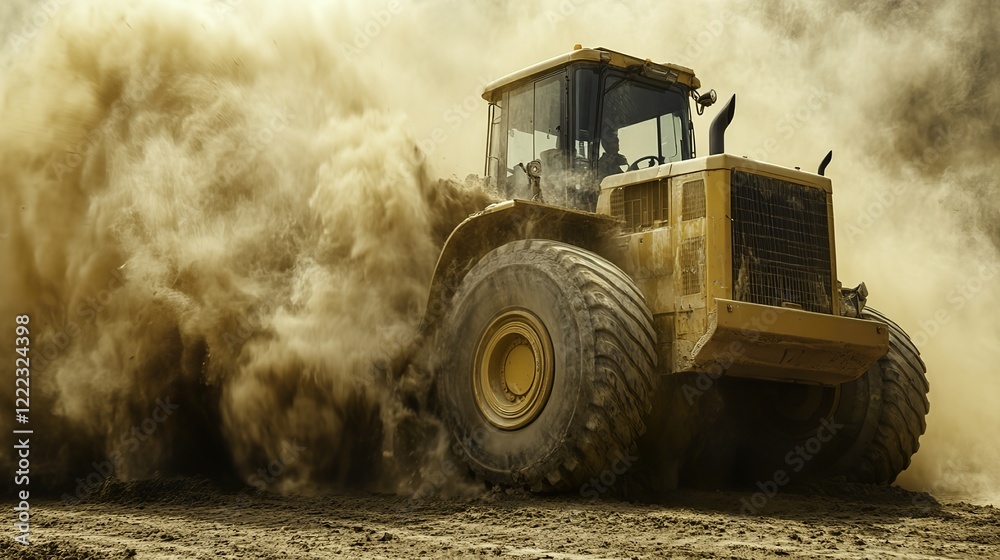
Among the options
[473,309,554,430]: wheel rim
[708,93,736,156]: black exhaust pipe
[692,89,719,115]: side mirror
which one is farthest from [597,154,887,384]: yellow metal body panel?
[692,89,719,115]: side mirror

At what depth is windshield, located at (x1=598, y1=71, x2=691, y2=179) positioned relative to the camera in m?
8.41

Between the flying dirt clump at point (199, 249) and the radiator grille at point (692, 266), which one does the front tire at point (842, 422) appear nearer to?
the radiator grille at point (692, 266)

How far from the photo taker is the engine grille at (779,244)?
7195mm

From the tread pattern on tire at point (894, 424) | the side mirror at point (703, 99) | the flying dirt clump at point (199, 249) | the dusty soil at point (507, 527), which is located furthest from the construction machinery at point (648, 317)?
the flying dirt clump at point (199, 249)

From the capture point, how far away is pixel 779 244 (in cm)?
740

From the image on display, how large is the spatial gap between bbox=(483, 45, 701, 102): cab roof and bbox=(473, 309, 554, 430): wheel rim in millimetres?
2235

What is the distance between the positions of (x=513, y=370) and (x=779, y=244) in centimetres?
212

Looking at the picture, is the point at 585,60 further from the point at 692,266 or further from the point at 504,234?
the point at 692,266

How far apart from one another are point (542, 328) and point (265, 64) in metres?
4.25

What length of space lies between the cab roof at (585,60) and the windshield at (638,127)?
15 centimetres

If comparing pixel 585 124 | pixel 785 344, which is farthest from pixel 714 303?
pixel 585 124

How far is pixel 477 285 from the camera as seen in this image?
25.7ft

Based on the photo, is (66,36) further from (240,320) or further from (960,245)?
(960,245)

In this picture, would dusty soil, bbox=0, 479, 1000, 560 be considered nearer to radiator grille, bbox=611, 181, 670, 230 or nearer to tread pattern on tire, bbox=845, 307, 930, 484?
tread pattern on tire, bbox=845, 307, 930, 484
